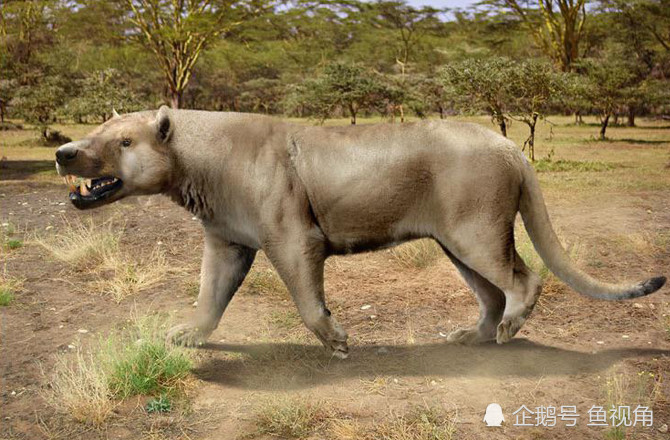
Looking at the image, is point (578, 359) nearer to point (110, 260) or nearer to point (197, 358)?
point (197, 358)

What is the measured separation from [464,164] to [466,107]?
13449 mm

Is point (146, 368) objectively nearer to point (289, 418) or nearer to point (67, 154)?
point (289, 418)

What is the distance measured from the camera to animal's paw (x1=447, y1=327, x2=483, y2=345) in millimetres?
4871

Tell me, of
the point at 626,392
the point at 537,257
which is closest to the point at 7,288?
the point at 537,257

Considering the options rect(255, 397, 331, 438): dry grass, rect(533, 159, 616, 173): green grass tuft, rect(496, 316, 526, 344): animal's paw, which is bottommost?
rect(533, 159, 616, 173): green grass tuft

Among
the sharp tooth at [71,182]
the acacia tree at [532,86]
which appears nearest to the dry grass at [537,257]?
the sharp tooth at [71,182]

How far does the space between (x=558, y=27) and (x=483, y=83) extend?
67.8 feet

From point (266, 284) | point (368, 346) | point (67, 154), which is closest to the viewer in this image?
point (67, 154)

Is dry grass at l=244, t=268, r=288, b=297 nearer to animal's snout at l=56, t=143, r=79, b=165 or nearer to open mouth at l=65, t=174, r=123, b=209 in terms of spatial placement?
open mouth at l=65, t=174, r=123, b=209

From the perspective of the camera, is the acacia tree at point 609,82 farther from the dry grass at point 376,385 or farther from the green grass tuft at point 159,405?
the green grass tuft at point 159,405

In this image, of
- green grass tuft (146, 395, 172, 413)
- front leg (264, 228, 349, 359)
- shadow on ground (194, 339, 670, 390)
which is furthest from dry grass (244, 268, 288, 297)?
green grass tuft (146, 395, 172, 413)

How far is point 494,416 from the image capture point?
3762 mm

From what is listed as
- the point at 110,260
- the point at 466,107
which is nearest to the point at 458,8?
the point at 466,107

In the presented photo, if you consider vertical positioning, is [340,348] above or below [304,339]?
above
